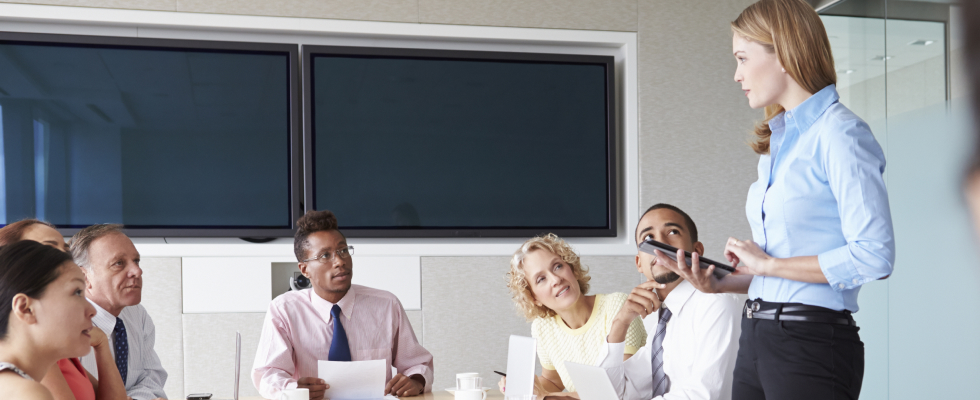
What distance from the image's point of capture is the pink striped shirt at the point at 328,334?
259 cm

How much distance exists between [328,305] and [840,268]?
6.32 feet

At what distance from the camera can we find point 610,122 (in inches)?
160

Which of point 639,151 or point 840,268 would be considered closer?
point 840,268

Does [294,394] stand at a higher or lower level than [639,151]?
lower

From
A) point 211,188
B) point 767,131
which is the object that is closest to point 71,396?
point 767,131

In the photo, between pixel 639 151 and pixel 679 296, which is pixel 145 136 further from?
pixel 679 296

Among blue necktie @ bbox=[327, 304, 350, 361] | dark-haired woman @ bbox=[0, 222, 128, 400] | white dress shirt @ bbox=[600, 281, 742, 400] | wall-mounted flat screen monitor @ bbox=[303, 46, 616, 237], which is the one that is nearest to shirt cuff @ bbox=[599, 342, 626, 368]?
white dress shirt @ bbox=[600, 281, 742, 400]

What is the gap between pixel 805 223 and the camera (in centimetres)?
131

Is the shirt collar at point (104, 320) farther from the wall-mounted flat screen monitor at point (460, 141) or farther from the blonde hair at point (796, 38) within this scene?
the blonde hair at point (796, 38)

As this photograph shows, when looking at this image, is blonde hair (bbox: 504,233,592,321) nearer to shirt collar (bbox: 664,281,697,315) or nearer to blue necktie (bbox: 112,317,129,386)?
shirt collar (bbox: 664,281,697,315)

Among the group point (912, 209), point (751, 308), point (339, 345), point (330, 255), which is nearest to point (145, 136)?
point (330, 255)

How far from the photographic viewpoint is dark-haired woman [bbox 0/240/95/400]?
1342 millimetres

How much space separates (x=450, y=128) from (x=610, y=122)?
0.86 meters

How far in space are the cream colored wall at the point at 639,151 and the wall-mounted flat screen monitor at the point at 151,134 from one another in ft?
0.74
